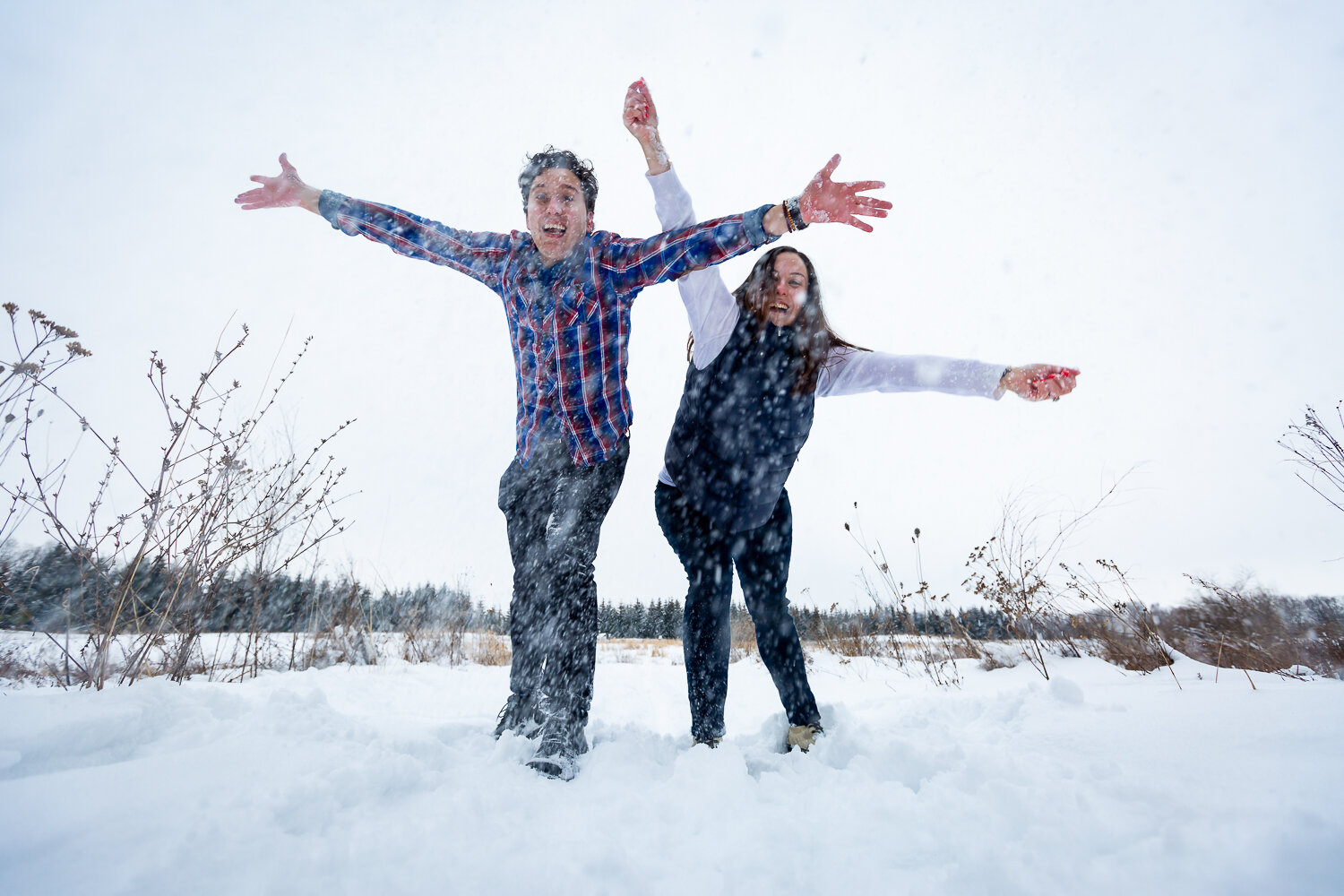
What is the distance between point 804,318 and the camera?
219 centimetres

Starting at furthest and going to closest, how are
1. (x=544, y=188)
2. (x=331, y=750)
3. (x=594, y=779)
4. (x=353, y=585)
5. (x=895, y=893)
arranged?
(x=353, y=585)
(x=544, y=188)
(x=594, y=779)
(x=331, y=750)
(x=895, y=893)

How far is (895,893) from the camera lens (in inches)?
37.6

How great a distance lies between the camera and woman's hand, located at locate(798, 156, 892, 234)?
1.87 meters

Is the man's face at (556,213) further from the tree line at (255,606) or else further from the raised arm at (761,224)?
the tree line at (255,606)

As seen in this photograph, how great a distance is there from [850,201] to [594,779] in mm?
1949

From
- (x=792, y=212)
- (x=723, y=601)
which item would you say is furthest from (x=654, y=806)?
(x=792, y=212)

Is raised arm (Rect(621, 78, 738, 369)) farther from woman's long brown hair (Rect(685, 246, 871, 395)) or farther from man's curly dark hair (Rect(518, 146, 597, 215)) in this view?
man's curly dark hair (Rect(518, 146, 597, 215))

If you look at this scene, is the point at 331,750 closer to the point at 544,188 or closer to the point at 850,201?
the point at 544,188

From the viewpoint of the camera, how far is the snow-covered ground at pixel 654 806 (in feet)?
2.91

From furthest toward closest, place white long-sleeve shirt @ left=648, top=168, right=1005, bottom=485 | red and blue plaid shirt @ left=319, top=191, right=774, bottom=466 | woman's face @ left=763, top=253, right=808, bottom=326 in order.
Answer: woman's face @ left=763, top=253, right=808, bottom=326 < white long-sleeve shirt @ left=648, top=168, right=1005, bottom=485 < red and blue plaid shirt @ left=319, top=191, right=774, bottom=466

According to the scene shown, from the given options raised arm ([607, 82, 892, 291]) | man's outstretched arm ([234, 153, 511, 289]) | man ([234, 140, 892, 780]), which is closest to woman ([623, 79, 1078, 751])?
raised arm ([607, 82, 892, 291])

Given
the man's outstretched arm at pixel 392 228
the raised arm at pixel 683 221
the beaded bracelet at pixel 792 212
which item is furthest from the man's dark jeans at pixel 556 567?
the beaded bracelet at pixel 792 212

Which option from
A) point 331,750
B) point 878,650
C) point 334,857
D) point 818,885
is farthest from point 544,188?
point 878,650

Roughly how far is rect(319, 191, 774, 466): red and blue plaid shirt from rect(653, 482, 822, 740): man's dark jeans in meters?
0.48
